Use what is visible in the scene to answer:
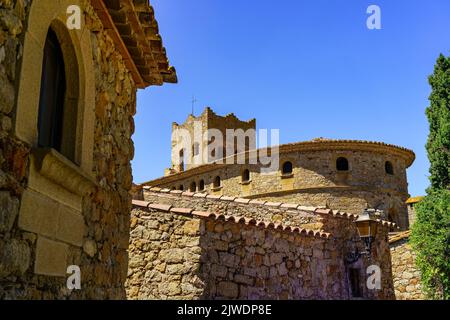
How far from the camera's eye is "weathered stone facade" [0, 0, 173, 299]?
8.61 feet

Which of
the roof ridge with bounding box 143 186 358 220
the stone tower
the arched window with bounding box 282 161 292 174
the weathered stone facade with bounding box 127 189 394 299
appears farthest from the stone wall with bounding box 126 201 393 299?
the stone tower

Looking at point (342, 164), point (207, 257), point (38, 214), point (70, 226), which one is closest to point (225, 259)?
point (207, 257)

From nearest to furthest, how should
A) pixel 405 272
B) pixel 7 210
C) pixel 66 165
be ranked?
pixel 7 210 < pixel 66 165 < pixel 405 272

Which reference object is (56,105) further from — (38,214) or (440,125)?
(440,125)

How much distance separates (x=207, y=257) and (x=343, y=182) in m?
21.4

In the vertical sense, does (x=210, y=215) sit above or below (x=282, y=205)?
below

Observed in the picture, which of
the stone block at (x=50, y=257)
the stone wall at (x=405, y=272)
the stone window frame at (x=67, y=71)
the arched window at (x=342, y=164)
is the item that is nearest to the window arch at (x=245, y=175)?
the arched window at (x=342, y=164)

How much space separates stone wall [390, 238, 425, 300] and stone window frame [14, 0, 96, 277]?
618 inches

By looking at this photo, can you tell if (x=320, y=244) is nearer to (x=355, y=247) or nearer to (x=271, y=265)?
(x=355, y=247)

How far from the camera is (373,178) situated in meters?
27.8

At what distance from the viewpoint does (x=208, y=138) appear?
147 ft

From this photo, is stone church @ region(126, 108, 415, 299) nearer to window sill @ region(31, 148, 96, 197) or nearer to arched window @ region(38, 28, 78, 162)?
window sill @ region(31, 148, 96, 197)

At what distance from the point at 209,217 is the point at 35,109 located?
4.87m

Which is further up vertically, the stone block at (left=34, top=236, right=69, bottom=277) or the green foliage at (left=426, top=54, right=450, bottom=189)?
the green foliage at (left=426, top=54, right=450, bottom=189)
